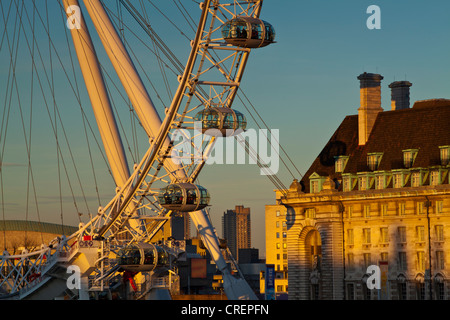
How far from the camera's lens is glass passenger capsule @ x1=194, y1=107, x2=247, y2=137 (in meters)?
138

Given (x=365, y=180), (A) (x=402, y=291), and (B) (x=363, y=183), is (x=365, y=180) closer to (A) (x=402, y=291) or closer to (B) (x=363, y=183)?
(B) (x=363, y=183)

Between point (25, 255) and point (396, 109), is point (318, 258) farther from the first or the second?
point (25, 255)

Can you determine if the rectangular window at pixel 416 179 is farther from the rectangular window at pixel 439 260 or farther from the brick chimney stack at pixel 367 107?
the brick chimney stack at pixel 367 107

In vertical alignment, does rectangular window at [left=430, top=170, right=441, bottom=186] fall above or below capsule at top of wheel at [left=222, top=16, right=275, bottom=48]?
below

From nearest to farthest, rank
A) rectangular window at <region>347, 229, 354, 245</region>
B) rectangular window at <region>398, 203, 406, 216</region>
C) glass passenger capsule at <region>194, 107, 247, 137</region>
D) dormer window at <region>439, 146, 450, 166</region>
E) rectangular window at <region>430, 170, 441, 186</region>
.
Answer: glass passenger capsule at <region>194, 107, 247, 137</region> < rectangular window at <region>430, 170, 441, 186</region> < dormer window at <region>439, 146, 450, 166</region> < rectangular window at <region>398, 203, 406, 216</region> < rectangular window at <region>347, 229, 354, 245</region>

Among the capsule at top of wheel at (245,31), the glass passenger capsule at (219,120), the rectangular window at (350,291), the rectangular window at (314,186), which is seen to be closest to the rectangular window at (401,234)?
the rectangular window at (350,291)

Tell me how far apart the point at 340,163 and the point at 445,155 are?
16.3m

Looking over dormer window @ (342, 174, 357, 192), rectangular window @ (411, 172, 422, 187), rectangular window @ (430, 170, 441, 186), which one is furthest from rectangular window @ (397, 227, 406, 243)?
dormer window @ (342, 174, 357, 192)

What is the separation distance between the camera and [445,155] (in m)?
162

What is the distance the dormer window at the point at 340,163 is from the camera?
174 m

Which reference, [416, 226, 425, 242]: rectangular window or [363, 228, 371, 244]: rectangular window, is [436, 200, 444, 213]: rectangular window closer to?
[416, 226, 425, 242]: rectangular window

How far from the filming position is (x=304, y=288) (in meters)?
172

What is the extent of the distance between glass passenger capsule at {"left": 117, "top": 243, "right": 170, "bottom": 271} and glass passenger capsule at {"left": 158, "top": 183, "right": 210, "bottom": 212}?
33.7 ft

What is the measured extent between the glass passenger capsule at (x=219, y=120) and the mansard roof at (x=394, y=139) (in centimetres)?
3212
